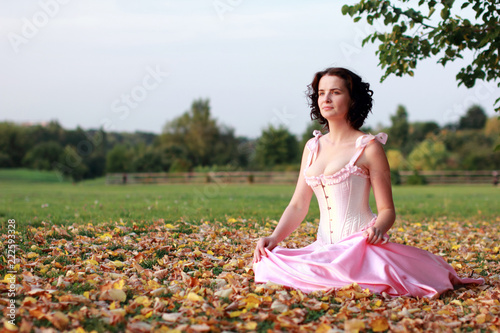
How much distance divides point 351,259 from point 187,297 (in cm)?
121

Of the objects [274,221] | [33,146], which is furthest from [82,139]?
[274,221]

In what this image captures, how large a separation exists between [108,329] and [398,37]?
18.0ft

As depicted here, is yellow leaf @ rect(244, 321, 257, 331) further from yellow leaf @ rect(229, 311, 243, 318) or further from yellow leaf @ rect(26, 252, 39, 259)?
yellow leaf @ rect(26, 252, 39, 259)

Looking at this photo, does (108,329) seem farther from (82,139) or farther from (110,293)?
(82,139)

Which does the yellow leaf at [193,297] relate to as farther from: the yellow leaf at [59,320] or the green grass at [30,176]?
the green grass at [30,176]

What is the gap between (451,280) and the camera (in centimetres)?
395

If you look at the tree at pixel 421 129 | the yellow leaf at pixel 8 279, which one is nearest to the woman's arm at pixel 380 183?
the yellow leaf at pixel 8 279

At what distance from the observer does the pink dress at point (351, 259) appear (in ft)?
11.7

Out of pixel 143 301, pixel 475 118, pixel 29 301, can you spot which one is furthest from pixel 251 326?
pixel 475 118

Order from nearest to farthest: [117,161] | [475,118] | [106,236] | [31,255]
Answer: [31,255]
[106,236]
[117,161]
[475,118]

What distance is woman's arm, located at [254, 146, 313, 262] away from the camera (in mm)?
3844

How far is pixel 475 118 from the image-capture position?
67.9m

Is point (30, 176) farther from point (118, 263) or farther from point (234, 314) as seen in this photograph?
point (234, 314)

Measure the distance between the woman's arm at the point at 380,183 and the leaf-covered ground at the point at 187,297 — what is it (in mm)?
517
